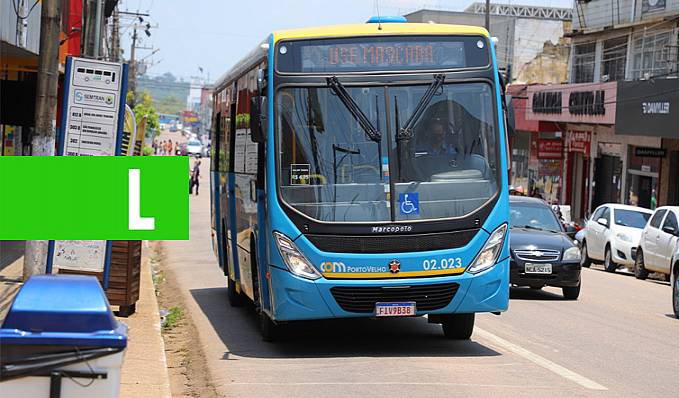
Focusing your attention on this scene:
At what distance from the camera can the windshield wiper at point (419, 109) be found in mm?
11445

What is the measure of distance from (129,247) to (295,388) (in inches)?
193

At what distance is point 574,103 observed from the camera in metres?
47.2

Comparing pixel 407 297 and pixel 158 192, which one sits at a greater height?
pixel 158 192

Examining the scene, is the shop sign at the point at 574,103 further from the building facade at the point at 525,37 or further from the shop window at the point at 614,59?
the building facade at the point at 525,37

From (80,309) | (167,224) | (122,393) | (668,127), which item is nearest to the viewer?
(80,309)

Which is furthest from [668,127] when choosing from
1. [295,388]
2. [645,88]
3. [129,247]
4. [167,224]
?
[167,224]

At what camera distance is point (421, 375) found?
1023cm

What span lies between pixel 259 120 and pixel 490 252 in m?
2.71

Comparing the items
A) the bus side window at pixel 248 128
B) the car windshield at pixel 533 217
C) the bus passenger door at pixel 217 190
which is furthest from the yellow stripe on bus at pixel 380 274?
the car windshield at pixel 533 217

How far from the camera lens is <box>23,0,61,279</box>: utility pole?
13.1m

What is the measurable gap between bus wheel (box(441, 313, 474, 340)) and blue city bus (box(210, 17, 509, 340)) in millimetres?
961

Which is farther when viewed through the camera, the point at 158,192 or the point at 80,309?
the point at 158,192

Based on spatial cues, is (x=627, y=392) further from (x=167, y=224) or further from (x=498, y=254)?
(x=167, y=224)

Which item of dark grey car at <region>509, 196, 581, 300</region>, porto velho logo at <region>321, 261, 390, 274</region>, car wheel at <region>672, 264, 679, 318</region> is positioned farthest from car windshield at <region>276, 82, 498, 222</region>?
dark grey car at <region>509, 196, 581, 300</region>
